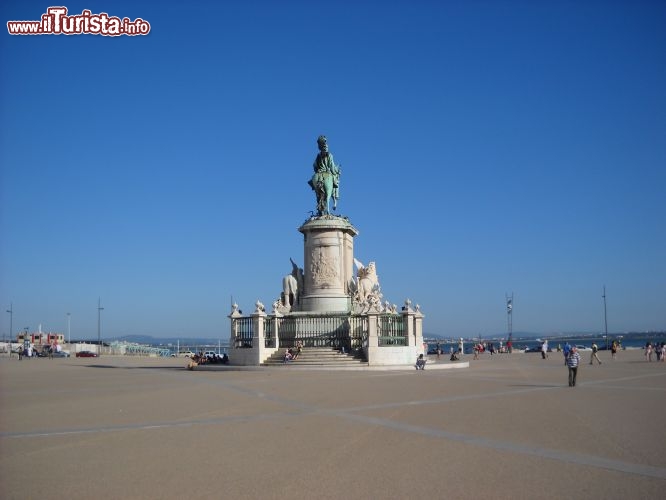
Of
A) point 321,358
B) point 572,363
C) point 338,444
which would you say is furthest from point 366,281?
point 338,444

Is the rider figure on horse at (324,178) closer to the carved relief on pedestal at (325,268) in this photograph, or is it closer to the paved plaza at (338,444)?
the carved relief on pedestal at (325,268)

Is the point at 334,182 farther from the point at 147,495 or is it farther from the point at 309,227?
the point at 147,495

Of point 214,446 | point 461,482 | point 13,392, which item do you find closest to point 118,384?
point 13,392

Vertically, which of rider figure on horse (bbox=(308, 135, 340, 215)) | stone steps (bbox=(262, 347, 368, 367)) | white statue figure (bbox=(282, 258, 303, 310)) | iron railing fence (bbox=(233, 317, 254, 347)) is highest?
rider figure on horse (bbox=(308, 135, 340, 215))

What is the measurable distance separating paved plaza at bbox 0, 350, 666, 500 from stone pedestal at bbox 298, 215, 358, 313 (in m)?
17.6

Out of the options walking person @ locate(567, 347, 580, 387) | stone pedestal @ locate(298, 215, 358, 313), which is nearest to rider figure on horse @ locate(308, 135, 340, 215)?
stone pedestal @ locate(298, 215, 358, 313)

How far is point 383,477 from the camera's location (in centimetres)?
852

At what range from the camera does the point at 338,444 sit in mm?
10750

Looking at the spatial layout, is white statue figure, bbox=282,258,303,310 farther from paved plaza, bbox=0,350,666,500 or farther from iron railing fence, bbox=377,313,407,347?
paved plaza, bbox=0,350,666,500

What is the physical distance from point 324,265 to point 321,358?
709cm

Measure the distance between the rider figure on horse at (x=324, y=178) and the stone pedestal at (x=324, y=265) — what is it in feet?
6.03

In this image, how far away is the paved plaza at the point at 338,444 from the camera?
8.09 metres

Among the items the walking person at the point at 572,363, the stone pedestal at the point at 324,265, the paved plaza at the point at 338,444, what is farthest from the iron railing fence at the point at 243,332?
the walking person at the point at 572,363

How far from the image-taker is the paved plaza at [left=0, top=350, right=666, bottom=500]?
8.09 meters
